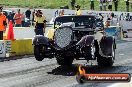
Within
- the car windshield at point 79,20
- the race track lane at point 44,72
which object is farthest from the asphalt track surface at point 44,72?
the car windshield at point 79,20

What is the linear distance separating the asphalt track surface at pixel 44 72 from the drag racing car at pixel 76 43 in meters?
0.40

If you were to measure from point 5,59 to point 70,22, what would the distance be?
12.6 ft

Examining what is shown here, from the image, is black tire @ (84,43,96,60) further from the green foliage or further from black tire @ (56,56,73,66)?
the green foliage

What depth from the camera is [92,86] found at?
32.4ft

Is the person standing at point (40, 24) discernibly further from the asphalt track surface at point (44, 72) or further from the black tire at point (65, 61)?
the black tire at point (65, 61)

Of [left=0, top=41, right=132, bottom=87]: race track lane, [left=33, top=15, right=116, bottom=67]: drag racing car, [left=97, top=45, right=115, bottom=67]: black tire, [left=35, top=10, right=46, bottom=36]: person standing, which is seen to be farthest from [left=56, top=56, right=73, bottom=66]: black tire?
[left=35, top=10, right=46, bottom=36]: person standing

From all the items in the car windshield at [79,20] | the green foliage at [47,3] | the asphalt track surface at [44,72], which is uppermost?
the car windshield at [79,20]

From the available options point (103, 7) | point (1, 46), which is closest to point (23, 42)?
point (1, 46)

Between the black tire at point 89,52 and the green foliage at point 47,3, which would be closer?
the black tire at point 89,52

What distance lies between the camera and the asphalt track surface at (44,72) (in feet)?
34.6

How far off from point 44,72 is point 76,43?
1.26 m

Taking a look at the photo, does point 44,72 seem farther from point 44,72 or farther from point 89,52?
point 89,52

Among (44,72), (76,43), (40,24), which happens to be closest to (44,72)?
(44,72)

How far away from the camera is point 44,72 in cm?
1267
